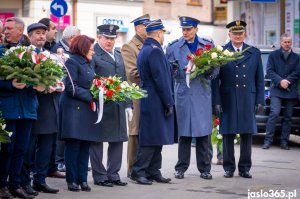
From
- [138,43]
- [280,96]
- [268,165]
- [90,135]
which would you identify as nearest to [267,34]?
[280,96]

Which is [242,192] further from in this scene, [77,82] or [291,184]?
[77,82]

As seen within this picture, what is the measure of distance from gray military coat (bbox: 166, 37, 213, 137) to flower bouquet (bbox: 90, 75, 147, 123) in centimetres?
144

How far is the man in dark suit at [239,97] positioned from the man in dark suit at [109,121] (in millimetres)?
1645

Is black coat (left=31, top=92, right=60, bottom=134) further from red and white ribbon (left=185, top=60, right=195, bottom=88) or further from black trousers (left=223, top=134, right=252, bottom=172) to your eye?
black trousers (left=223, top=134, right=252, bottom=172)

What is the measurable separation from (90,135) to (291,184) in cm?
285

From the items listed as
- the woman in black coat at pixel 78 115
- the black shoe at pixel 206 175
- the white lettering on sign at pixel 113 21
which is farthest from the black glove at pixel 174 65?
the white lettering on sign at pixel 113 21

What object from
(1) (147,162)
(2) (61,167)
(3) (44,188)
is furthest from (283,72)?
(3) (44,188)

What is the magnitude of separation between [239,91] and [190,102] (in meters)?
0.78

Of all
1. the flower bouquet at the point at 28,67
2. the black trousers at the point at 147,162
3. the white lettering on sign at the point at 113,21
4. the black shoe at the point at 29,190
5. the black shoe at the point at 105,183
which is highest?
the white lettering on sign at the point at 113,21

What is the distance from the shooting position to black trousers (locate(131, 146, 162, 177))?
12.4 meters

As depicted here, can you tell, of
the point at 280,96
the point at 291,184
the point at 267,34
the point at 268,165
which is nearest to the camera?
the point at 291,184

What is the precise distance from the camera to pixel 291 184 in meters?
12.3

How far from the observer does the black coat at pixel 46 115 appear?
11.1 m

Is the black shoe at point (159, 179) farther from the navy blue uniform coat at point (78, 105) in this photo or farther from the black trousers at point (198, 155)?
the navy blue uniform coat at point (78, 105)
